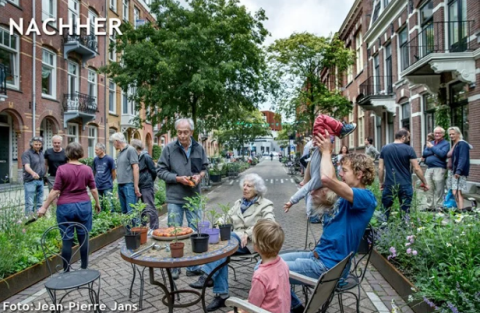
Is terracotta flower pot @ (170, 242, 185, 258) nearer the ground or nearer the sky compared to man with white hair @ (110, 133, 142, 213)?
nearer the ground

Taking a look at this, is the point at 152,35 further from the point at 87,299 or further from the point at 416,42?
the point at 87,299

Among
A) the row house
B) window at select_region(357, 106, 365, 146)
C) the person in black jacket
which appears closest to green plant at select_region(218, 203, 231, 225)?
the person in black jacket

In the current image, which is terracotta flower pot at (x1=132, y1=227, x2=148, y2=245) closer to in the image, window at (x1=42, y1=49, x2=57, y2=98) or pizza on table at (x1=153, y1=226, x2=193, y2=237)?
pizza on table at (x1=153, y1=226, x2=193, y2=237)

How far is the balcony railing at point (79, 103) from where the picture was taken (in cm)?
1881

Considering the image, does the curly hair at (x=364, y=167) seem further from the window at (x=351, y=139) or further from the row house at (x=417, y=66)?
the window at (x=351, y=139)

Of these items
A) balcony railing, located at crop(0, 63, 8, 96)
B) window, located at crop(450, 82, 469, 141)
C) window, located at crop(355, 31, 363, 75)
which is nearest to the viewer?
window, located at crop(450, 82, 469, 141)

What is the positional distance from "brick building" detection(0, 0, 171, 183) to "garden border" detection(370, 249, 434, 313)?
530 inches

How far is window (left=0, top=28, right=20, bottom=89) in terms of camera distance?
15.0 m

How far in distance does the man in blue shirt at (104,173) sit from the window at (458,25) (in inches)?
402

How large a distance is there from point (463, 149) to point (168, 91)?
32.4 ft

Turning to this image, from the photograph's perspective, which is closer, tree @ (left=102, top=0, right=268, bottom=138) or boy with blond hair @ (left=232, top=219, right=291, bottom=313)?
boy with blond hair @ (left=232, top=219, right=291, bottom=313)

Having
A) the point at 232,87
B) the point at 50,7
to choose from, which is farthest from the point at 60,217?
the point at 50,7

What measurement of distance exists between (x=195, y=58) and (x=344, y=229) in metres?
10.9

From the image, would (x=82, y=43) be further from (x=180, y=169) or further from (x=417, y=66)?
(x=180, y=169)
